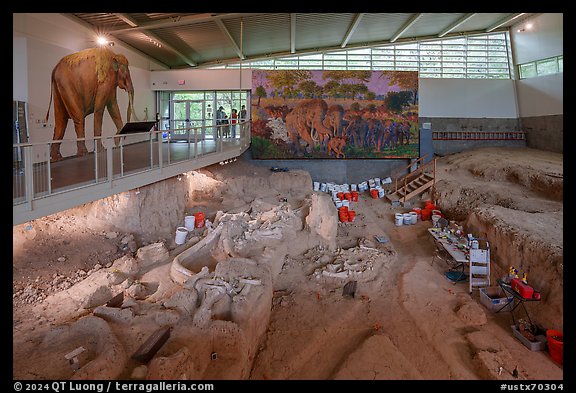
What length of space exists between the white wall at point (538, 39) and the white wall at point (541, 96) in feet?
3.91

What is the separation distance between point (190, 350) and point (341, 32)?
60.6 ft

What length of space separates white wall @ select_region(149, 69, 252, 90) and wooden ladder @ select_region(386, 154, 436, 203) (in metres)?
9.30

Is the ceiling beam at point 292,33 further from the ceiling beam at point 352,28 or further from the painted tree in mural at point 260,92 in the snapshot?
the painted tree in mural at point 260,92

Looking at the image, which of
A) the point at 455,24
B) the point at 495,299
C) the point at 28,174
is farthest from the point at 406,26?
the point at 28,174

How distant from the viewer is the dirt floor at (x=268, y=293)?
22.7 ft

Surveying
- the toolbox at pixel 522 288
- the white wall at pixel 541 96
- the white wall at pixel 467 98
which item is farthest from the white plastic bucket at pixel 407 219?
the white wall at pixel 541 96

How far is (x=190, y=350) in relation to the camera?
261 inches

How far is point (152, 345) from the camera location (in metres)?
6.34

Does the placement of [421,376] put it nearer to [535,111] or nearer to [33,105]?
[33,105]

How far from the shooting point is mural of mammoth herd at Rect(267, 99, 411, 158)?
19.8m

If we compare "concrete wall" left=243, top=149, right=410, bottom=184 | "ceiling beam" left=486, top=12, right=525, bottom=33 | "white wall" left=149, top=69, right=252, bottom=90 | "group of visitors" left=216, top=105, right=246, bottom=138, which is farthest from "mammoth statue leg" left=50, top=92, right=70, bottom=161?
"ceiling beam" left=486, top=12, right=525, bottom=33

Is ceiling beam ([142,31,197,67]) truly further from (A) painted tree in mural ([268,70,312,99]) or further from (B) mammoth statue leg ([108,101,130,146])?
(A) painted tree in mural ([268,70,312,99])

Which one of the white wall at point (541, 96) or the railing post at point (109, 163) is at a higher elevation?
the white wall at point (541, 96)
